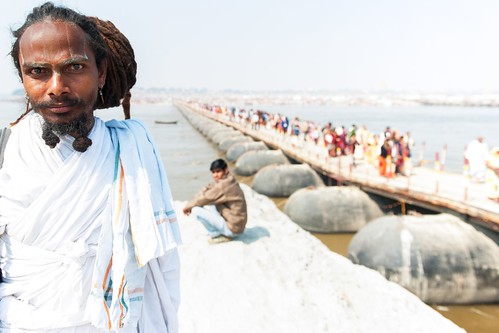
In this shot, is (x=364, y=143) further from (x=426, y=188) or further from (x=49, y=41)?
(x=49, y=41)

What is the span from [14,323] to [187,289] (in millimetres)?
3381

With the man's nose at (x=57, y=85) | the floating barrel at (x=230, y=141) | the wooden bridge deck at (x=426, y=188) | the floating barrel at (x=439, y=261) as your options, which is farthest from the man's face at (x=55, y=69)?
the floating barrel at (x=230, y=141)

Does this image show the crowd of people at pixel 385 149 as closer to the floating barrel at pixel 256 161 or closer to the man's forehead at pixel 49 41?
the floating barrel at pixel 256 161

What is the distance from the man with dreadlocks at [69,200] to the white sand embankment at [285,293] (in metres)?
2.63

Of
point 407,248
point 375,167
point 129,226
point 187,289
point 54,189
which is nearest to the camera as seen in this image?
point 54,189

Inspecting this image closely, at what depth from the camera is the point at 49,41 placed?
139 cm

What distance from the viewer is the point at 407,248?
25.3 ft

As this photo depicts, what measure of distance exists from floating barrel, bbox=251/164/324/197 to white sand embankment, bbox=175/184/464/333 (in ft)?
28.7

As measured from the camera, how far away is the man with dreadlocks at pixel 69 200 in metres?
1.40

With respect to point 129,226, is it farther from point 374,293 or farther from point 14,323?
point 374,293

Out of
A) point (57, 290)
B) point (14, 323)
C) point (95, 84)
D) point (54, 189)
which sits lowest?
point (14, 323)

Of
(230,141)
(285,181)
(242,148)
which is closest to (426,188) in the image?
(285,181)

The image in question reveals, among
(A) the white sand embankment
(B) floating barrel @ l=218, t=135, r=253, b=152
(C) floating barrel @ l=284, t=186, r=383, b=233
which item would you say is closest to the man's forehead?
(A) the white sand embankment

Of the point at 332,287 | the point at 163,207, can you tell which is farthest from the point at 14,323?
the point at 332,287
